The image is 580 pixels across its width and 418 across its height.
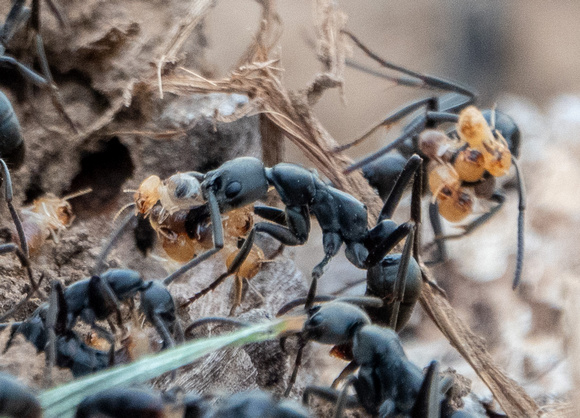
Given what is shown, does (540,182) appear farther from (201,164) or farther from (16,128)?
(16,128)

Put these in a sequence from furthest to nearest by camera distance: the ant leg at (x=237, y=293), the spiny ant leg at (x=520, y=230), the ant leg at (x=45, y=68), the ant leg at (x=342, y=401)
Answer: the spiny ant leg at (x=520, y=230) < the ant leg at (x=45, y=68) < the ant leg at (x=237, y=293) < the ant leg at (x=342, y=401)

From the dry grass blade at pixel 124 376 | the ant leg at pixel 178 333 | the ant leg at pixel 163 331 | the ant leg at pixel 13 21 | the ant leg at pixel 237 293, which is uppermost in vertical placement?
the ant leg at pixel 13 21

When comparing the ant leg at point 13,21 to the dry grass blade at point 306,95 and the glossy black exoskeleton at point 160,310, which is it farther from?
the glossy black exoskeleton at point 160,310

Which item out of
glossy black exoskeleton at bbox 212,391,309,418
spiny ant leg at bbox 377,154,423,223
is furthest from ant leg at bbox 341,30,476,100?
glossy black exoskeleton at bbox 212,391,309,418

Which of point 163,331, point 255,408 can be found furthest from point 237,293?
point 255,408

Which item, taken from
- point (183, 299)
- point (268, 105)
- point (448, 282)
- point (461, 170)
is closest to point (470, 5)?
point (448, 282)

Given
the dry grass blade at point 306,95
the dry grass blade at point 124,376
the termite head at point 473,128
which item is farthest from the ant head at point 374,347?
the termite head at point 473,128
